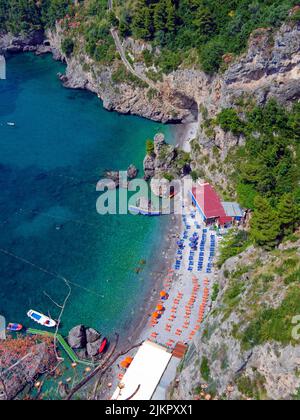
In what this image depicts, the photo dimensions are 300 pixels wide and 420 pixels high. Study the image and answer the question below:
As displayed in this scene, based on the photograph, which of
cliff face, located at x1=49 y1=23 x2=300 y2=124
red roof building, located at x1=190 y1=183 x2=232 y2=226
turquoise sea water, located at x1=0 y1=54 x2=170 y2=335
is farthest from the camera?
red roof building, located at x1=190 y1=183 x2=232 y2=226

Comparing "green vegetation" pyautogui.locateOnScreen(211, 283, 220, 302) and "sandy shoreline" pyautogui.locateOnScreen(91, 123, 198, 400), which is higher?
"green vegetation" pyautogui.locateOnScreen(211, 283, 220, 302)

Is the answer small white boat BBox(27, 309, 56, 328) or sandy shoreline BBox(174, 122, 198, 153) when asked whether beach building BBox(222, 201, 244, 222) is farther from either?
small white boat BBox(27, 309, 56, 328)

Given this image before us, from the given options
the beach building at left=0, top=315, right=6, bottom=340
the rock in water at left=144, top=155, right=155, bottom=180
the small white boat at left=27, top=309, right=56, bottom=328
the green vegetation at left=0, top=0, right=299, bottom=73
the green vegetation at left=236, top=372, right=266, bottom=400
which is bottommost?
the beach building at left=0, top=315, right=6, bottom=340

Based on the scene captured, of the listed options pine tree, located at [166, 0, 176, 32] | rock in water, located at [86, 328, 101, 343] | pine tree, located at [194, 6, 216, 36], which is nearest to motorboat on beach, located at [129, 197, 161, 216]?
rock in water, located at [86, 328, 101, 343]

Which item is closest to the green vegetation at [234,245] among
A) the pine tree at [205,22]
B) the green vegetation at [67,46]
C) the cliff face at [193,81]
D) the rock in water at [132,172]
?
the cliff face at [193,81]

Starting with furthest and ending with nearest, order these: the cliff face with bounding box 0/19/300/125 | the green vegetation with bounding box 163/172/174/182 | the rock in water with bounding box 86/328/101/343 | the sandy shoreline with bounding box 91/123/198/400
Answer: the green vegetation with bounding box 163/172/174/182 < the cliff face with bounding box 0/19/300/125 < the rock in water with bounding box 86/328/101/343 < the sandy shoreline with bounding box 91/123/198/400

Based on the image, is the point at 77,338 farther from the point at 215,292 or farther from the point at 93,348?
the point at 215,292

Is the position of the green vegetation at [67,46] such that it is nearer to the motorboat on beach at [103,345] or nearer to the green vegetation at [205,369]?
the motorboat on beach at [103,345]
